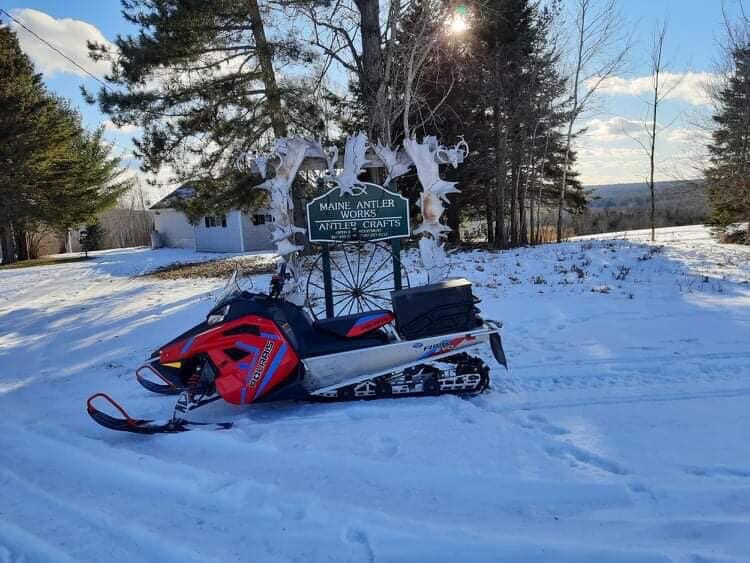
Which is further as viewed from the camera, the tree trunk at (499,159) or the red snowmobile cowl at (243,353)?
the tree trunk at (499,159)

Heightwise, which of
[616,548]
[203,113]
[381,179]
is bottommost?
[616,548]

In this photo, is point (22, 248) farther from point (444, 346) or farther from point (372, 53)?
point (444, 346)

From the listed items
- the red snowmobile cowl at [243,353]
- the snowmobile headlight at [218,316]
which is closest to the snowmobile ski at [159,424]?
the red snowmobile cowl at [243,353]

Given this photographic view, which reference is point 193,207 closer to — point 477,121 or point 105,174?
point 477,121

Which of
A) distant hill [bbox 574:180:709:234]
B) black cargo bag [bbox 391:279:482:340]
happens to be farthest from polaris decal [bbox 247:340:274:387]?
distant hill [bbox 574:180:709:234]

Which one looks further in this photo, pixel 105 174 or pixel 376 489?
pixel 105 174

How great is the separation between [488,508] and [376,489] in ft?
1.95

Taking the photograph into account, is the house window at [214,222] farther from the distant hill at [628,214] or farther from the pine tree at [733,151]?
the pine tree at [733,151]

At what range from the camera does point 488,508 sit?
7.98ft

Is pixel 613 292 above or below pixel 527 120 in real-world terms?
below

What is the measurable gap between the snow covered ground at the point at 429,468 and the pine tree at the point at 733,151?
39.9ft

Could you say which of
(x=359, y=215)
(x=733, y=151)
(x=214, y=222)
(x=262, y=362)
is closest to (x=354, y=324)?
(x=262, y=362)

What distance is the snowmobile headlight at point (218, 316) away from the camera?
3.58 meters

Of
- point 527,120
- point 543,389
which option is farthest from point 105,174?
point 543,389
